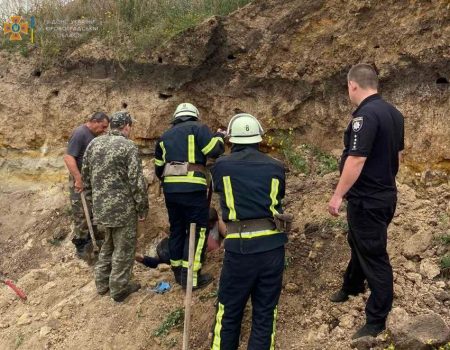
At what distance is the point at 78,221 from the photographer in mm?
5957

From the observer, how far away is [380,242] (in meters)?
3.28

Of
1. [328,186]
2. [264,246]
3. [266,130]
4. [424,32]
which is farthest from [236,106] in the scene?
[264,246]

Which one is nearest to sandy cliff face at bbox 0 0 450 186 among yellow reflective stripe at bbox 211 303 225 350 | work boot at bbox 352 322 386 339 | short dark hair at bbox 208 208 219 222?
short dark hair at bbox 208 208 219 222

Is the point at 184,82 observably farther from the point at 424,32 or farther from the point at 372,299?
the point at 372,299

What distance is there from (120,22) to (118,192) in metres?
3.87

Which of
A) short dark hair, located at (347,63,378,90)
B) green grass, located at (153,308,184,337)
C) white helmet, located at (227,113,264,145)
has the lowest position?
green grass, located at (153,308,184,337)

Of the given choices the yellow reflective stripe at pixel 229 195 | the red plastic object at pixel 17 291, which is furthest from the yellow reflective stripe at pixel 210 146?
the red plastic object at pixel 17 291

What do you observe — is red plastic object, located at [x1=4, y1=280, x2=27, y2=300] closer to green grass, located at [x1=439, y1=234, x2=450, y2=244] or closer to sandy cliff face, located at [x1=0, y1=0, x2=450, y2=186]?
sandy cliff face, located at [x1=0, y1=0, x2=450, y2=186]

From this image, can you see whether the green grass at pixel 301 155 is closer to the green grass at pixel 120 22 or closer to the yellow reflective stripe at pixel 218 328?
the green grass at pixel 120 22

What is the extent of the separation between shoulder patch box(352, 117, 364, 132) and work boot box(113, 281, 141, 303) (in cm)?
305

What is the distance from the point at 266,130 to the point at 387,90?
1.78m

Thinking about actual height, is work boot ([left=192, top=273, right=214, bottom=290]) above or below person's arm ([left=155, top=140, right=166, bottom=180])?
below

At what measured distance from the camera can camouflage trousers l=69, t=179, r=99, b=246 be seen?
5906 mm

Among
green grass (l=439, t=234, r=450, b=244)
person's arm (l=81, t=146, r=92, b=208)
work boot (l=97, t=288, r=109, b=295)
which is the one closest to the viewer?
green grass (l=439, t=234, r=450, b=244)
